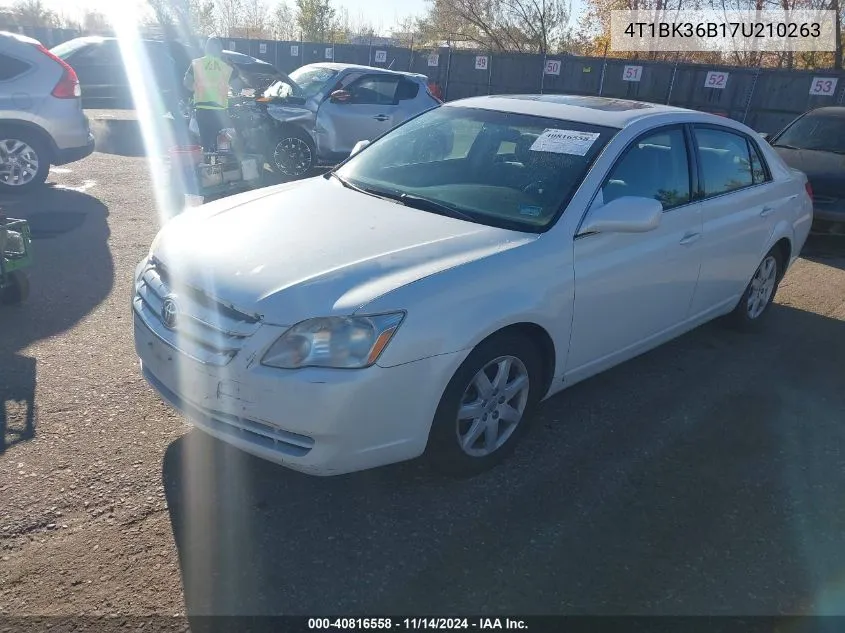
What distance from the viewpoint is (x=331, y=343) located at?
2748mm

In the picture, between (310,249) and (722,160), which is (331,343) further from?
(722,160)

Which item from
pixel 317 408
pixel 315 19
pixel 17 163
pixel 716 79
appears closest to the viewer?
pixel 317 408

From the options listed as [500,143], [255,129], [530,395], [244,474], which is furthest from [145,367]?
[255,129]

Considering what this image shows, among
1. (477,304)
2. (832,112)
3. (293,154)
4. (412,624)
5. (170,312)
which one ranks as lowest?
(412,624)

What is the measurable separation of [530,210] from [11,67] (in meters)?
7.28

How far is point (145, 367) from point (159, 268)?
1.55ft

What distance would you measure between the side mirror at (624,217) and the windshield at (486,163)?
0.18m

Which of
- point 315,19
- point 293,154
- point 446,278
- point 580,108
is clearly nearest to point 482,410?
point 446,278

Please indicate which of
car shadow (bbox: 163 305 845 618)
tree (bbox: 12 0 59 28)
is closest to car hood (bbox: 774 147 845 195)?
car shadow (bbox: 163 305 845 618)

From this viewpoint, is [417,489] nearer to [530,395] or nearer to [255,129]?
[530,395]

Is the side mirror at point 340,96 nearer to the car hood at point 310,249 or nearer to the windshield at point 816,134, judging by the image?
the windshield at point 816,134

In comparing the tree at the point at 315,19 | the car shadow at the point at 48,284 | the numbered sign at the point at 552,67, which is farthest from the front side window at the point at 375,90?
the tree at the point at 315,19

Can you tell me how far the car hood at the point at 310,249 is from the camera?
9.31 feet

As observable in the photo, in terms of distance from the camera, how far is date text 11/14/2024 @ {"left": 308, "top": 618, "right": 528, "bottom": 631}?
2494mm
